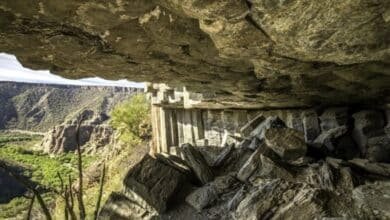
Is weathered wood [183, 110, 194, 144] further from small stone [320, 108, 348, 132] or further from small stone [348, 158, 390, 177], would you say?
small stone [348, 158, 390, 177]

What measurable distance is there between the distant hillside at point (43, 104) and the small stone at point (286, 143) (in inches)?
1150

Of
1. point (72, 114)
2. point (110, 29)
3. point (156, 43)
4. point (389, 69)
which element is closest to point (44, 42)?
point (110, 29)

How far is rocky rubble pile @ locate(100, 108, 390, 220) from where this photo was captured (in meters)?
4.26

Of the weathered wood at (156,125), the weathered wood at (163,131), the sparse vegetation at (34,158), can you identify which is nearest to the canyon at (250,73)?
the weathered wood at (163,131)

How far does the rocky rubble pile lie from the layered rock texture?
4.83 ft

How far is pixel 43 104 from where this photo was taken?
3566cm

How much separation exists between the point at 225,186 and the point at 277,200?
5.01 ft

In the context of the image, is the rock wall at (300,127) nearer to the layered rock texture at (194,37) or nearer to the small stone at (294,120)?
the small stone at (294,120)

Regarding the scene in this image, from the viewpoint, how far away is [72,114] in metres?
37.2

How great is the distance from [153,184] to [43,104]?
33065mm

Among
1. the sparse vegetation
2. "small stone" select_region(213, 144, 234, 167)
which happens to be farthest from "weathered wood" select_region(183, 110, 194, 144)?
the sparse vegetation

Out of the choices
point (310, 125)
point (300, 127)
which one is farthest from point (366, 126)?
point (300, 127)

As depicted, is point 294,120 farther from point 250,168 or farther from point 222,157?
point 250,168

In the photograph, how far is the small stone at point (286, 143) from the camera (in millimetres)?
6168
